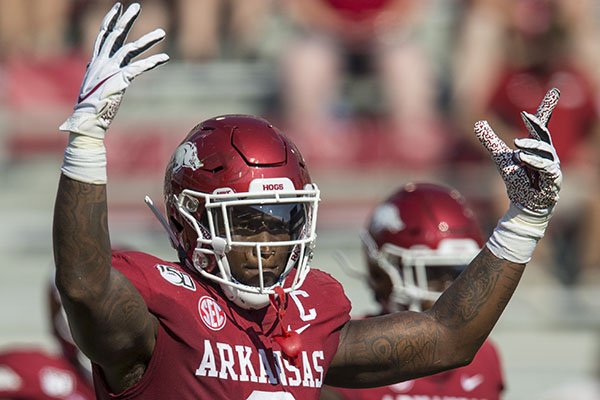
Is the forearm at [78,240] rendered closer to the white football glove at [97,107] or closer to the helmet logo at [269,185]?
the white football glove at [97,107]

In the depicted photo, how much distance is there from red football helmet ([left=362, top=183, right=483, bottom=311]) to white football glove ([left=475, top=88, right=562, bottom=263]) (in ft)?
2.74

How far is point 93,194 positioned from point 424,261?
153 centimetres

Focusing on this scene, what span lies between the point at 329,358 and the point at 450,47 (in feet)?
19.2

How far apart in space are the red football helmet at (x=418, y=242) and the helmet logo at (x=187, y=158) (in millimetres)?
1103

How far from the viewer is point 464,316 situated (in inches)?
112

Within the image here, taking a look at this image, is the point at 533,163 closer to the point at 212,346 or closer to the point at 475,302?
the point at 475,302

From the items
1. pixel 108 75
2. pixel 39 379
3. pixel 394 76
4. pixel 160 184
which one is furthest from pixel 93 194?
pixel 394 76

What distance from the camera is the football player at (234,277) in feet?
7.80

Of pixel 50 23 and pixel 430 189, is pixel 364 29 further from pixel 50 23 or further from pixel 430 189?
pixel 430 189

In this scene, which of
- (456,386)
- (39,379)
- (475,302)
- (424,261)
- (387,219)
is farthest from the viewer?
(39,379)

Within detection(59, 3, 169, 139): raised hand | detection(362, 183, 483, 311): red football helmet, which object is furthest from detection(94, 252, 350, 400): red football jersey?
detection(362, 183, 483, 311): red football helmet

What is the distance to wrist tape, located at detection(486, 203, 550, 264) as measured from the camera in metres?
2.76

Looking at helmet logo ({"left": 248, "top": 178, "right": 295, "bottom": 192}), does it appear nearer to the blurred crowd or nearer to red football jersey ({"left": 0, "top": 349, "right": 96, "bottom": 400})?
red football jersey ({"left": 0, "top": 349, "right": 96, "bottom": 400})

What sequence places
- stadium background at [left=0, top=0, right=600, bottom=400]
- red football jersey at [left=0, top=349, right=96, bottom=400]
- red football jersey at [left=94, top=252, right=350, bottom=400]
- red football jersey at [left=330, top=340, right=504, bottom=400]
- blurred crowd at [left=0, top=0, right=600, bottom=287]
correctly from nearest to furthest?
red football jersey at [left=94, top=252, right=350, bottom=400] → red football jersey at [left=330, top=340, right=504, bottom=400] → red football jersey at [left=0, top=349, right=96, bottom=400] → stadium background at [left=0, top=0, right=600, bottom=400] → blurred crowd at [left=0, top=0, right=600, bottom=287]
